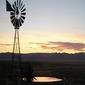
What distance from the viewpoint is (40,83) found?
53.2 ft

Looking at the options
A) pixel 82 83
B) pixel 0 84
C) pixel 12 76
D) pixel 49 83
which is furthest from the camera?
pixel 82 83

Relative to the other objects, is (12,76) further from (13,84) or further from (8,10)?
(8,10)

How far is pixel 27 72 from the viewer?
17797 millimetres

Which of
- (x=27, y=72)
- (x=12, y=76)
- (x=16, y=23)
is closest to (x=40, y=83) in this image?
(x=27, y=72)

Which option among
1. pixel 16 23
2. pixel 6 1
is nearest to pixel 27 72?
pixel 16 23

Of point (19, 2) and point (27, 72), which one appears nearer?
point (27, 72)

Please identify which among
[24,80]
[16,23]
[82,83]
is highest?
[16,23]

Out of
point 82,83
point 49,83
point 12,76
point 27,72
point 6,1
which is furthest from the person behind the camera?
point 82,83

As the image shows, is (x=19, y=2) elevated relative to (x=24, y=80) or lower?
elevated

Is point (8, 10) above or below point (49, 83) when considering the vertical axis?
above

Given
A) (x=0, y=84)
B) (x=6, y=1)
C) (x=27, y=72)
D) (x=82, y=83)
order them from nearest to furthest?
(x=27, y=72), (x=6, y=1), (x=0, y=84), (x=82, y=83)

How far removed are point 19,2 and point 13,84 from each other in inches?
190

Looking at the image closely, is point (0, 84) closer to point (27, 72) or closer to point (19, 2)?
point (27, 72)

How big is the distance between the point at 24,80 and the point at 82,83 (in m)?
8.78
